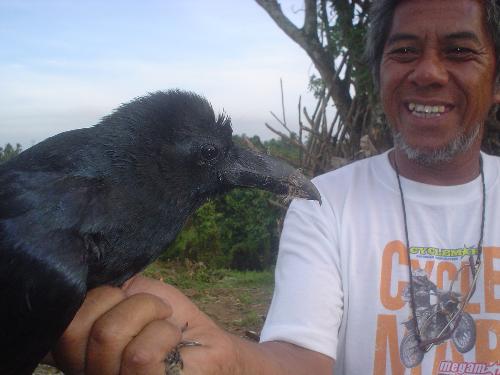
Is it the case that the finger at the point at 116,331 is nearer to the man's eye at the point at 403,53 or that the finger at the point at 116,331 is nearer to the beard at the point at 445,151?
the beard at the point at 445,151

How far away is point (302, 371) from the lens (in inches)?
92.3

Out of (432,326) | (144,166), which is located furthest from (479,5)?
(144,166)

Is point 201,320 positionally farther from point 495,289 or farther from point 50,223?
point 495,289

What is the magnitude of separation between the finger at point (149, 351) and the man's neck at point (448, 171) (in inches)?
68.2

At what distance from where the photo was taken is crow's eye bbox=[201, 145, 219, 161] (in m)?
2.19

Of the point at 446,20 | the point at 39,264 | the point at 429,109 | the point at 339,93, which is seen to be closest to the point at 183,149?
the point at 39,264

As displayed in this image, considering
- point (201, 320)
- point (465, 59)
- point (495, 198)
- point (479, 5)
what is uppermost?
point (479, 5)

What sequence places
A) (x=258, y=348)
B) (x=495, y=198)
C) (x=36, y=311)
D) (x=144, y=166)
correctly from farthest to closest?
(x=495, y=198) → (x=258, y=348) → (x=144, y=166) → (x=36, y=311)

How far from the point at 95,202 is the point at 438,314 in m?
1.61

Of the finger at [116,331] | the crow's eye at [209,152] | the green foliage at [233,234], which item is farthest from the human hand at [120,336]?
the green foliage at [233,234]

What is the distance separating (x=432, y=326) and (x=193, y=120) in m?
1.42

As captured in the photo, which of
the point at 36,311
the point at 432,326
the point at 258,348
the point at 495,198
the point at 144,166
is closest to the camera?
the point at 36,311

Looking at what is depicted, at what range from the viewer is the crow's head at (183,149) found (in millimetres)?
2094

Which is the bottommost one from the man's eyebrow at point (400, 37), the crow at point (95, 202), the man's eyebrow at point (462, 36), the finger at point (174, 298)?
the finger at point (174, 298)
